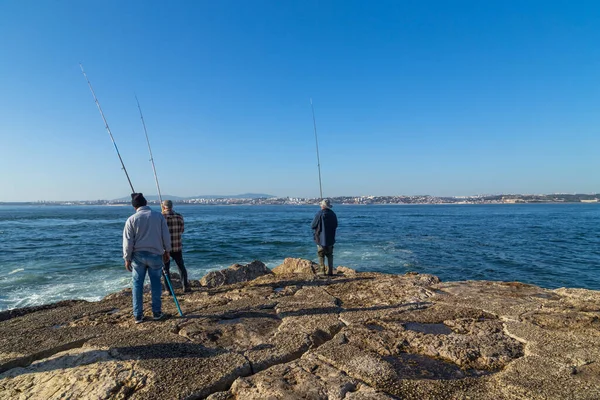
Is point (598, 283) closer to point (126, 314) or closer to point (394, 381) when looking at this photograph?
point (394, 381)

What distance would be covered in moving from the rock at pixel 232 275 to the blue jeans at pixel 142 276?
4.76m

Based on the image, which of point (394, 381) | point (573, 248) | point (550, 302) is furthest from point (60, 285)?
point (573, 248)

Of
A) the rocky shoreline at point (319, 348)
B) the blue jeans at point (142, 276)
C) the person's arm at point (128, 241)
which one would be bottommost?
the rocky shoreline at point (319, 348)

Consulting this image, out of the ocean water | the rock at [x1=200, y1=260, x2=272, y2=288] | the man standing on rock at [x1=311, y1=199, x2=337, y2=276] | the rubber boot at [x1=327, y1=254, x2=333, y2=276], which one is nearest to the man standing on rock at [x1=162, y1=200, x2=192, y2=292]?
the rock at [x1=200, y1=260, x2=272, y2=288]

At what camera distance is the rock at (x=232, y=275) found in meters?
10.0

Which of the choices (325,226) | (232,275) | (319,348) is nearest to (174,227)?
(325,226)

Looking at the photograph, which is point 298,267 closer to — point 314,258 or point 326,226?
point 326,226

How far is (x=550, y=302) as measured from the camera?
213 inches

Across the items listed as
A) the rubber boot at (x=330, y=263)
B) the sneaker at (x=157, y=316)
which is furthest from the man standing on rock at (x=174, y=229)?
the rubber boot at (x=330, y=263)

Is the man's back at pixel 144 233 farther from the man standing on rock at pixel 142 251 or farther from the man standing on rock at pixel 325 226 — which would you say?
the man standing on rock at pixel 325 226

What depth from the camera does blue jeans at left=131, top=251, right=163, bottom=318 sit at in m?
4.80

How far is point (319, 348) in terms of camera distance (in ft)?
12.4

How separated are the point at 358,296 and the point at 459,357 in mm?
2632

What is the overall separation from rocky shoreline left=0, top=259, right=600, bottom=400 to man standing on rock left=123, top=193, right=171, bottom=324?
1.22 ft
